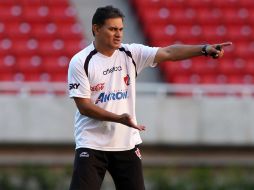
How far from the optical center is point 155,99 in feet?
52.7

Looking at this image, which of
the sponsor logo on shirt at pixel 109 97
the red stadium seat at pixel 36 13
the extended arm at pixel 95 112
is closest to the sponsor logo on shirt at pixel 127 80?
the sponsor logo on shirt at pixel 109 97

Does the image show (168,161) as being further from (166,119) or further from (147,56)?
(147,56)

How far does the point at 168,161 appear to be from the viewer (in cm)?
1645

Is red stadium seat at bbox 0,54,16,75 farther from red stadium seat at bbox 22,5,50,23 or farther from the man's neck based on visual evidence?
Answer: the man's neck

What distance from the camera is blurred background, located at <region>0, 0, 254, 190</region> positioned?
51.2 feet

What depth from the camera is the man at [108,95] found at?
26.8ft

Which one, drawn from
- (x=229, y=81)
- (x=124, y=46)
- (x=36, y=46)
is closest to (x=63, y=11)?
(x=36, y=46)

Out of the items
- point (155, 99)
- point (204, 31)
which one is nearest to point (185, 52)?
point (155, 99)

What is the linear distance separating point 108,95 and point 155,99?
783 cm

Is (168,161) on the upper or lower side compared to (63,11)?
lower

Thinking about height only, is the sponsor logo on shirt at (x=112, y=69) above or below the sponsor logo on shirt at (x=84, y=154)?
above

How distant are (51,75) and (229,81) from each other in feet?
10.4

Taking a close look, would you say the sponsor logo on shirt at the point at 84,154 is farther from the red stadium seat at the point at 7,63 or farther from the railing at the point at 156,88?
the red stadium seat at the point at 7,63

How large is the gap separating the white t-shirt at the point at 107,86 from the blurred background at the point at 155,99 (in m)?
6.46
